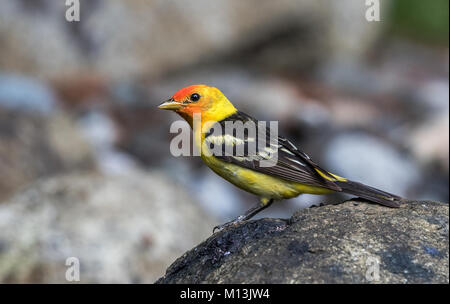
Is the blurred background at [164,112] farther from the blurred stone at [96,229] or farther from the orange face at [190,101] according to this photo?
the orange face at [190,101]

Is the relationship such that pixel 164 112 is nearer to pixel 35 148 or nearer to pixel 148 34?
pixel 148 34

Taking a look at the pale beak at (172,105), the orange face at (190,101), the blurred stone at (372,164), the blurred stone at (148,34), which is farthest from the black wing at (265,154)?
the blurred stone at (148,34)

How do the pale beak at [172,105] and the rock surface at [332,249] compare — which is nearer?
the rock surface at [332,249]

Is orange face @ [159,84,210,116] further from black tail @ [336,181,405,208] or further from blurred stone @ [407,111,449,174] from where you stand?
blurred stone @ [407,111,449,174]

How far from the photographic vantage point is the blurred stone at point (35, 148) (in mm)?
8047

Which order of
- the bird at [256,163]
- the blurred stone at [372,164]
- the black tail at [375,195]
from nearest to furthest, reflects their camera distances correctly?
the black tail at [375,195]
the bird at [256,163]
the blurred stone at [372,164]

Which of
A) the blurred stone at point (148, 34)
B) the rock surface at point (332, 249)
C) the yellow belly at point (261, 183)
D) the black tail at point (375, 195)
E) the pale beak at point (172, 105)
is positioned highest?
the blurred stone at point (148, 34)

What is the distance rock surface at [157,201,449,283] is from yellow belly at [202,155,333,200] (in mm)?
830

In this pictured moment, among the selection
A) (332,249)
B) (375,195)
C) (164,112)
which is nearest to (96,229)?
(375,195)

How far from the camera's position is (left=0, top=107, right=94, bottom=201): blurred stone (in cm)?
→ 805

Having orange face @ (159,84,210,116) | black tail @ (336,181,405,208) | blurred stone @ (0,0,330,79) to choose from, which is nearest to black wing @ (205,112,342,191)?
black tail @ (336,181,405,208)

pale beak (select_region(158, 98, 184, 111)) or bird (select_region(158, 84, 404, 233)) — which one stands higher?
pale beak (select_region(158, 98, 184, 111))

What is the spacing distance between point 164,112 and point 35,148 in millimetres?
3871
